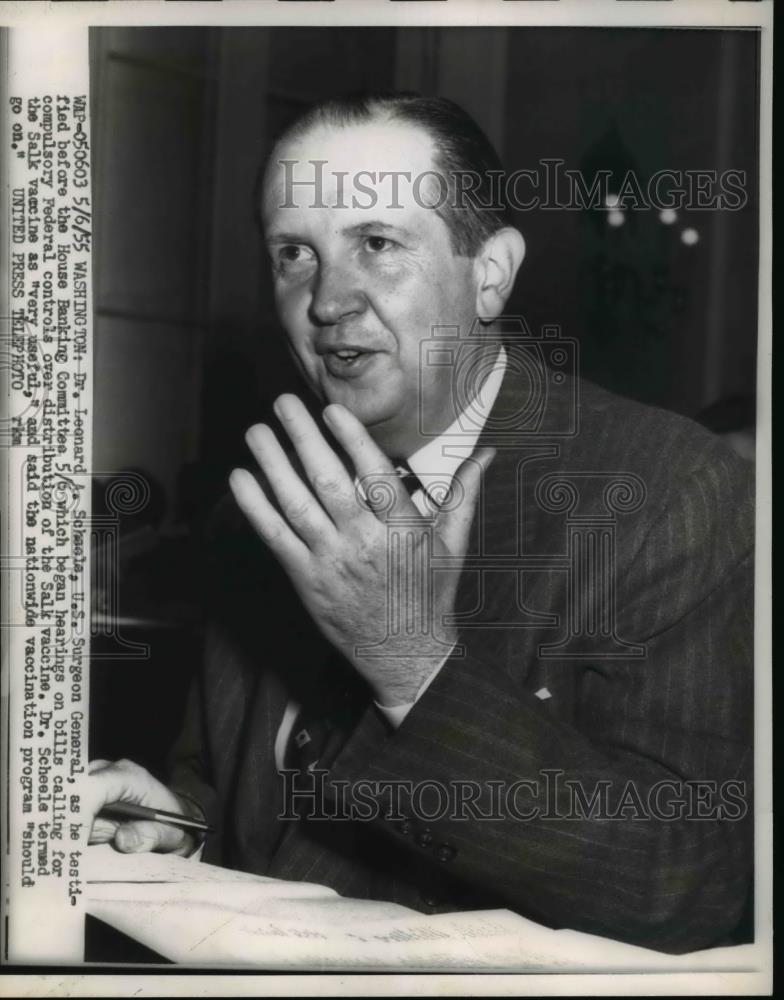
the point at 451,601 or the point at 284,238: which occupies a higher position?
the point at 284,238

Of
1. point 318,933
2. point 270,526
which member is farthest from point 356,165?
point 318,933

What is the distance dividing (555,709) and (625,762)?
0.09 m

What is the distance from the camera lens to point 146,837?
1161 mm

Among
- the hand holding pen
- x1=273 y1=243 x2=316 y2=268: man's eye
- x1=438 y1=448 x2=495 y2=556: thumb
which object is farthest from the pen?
x1=273 y1=243 x2=316 y2=268: man's eye

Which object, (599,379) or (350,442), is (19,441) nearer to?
(350,442)

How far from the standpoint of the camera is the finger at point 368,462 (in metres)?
1.12

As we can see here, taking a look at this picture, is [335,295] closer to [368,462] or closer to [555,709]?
[368,462]

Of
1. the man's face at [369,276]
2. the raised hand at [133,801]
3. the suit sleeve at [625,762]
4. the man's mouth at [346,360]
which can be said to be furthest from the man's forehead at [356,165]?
the raised hand at [133,801]

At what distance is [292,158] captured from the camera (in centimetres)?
116

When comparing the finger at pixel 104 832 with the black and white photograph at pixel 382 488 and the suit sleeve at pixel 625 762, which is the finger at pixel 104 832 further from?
the suit sleeve at pixel 625 762

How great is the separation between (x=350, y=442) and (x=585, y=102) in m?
0.47

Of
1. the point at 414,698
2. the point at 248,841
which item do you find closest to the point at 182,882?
the point at 248,841

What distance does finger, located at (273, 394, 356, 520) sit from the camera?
1.09 meters

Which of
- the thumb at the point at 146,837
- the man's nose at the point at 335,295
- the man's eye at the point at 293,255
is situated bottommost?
the thumb at the point at 146,837
